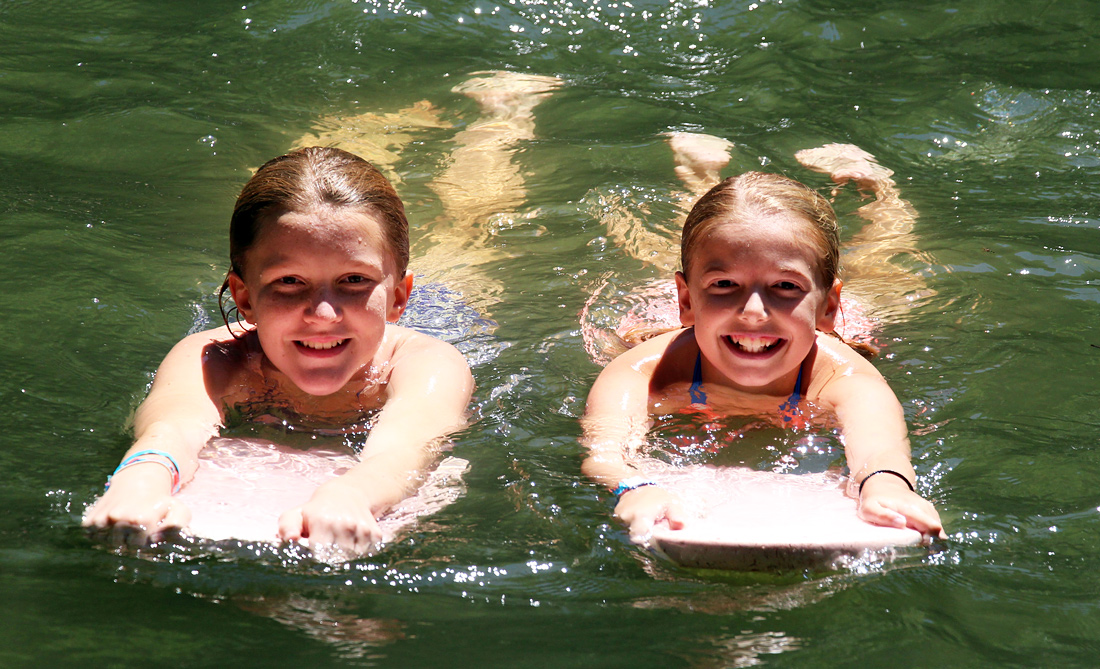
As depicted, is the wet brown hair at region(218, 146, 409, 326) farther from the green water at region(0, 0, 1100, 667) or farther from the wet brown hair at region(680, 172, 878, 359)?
the wet brown hair at region(680, 172, 878, 359)

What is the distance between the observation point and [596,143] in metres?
6.20

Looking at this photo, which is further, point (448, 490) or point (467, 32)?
point (467, 32)

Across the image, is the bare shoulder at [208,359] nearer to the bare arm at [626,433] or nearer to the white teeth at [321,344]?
the white teeth at [321,344]

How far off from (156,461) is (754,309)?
5.83 ft

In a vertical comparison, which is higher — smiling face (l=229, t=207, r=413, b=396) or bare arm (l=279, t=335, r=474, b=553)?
smiling face (l=229, t=207, r=413, b=396)

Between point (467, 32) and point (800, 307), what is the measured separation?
503 centimetres

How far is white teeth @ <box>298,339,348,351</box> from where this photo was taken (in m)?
3.21

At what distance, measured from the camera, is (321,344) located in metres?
3.22

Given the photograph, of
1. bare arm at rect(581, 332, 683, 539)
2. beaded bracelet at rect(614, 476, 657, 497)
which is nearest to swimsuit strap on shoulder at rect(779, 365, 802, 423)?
bare arm at rect(581, 332, 683, 539)

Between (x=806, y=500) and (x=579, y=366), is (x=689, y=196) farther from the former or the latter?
(x=806, y=500)

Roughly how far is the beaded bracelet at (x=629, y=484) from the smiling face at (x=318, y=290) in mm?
898

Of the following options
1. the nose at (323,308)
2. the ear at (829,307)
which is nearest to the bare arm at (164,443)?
the nose at (323,308)

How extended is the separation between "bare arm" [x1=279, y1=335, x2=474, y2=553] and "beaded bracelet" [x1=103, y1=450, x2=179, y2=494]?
426 mm

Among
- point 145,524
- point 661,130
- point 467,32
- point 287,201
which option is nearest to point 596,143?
point 661,130
